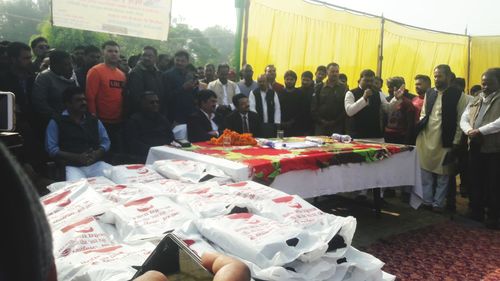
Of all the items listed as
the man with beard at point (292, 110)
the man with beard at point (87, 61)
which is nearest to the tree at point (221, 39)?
the man with beard at point (292, 110)

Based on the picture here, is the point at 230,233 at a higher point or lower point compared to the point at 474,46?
lower

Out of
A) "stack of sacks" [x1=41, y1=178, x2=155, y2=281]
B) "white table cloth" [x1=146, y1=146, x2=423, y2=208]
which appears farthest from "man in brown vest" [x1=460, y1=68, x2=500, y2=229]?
"stack of sacks" [x1=41, y1=178, x2=155, y2=281]

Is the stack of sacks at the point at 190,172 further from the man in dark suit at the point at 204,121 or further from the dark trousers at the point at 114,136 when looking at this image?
the dark trousers at the point at 114,136

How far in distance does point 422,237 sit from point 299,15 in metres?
4.82

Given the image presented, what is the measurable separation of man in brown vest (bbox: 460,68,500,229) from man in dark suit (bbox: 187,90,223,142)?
9.51ft

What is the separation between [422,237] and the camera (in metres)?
3.99

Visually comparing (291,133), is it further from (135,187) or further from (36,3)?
(36,3)

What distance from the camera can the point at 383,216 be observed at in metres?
4.69

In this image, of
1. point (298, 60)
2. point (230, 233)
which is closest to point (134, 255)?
point (230, 233)

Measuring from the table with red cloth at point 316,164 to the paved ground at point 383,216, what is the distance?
320 millimetres

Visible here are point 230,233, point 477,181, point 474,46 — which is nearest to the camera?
point 230,233

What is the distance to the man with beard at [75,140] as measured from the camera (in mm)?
3787

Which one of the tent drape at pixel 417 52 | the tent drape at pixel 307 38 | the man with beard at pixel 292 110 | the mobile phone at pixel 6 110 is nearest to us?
the mobile phone at pixel 6 110

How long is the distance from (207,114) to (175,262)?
3.68 meters
